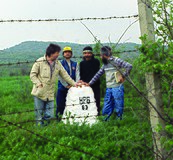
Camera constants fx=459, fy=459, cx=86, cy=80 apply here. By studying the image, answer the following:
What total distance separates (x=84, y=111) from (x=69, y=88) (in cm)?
54

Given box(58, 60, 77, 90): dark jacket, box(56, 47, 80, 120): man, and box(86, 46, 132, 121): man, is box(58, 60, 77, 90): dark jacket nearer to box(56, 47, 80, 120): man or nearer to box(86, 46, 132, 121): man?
box(56, 47, 80, 120): man

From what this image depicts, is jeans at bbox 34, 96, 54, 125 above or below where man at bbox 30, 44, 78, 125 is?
below

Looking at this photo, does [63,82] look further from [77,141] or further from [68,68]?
[77,141]

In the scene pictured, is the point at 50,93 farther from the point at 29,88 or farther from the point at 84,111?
the point at 29,88

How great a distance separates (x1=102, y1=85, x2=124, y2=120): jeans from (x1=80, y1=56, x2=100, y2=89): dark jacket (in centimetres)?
60

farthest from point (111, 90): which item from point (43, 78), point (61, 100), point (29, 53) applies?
point (29, 53)

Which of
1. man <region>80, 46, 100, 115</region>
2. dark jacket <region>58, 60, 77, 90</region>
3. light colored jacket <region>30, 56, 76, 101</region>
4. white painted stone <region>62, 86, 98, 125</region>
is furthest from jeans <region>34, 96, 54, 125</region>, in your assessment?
man <region>80, 46, 100, 115</region>

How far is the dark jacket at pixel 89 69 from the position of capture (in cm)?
817

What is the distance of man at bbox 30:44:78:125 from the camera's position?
702cm

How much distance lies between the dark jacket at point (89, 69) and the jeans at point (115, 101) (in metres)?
0.60

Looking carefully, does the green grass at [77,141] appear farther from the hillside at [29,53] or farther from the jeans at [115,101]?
the hillside at [29,53]

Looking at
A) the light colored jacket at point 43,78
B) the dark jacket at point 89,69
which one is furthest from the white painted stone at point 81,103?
the dark jacket at point 89,69

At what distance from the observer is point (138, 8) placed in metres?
4.46

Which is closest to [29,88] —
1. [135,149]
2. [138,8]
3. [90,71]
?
[90,71]
